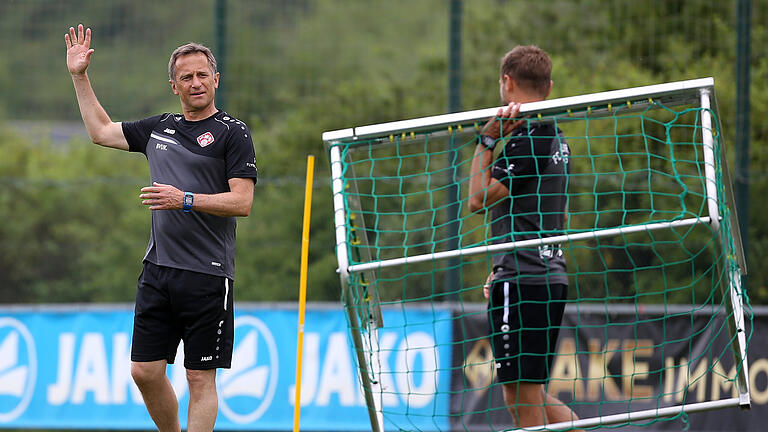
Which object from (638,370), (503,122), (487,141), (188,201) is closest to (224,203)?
(188,201)

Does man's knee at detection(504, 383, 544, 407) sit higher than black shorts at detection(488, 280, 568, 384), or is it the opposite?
black shorts at detection(488, 280, 568, 384)

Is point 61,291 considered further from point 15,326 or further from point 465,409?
point 465,409

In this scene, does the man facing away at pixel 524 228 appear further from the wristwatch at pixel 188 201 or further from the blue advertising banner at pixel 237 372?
the blue advertising banner at pixel 237 372

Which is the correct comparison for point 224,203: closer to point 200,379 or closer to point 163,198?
point 163,198

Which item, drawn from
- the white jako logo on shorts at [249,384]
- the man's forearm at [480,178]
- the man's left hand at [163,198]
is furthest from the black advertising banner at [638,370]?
the man's left hand at [163,198]

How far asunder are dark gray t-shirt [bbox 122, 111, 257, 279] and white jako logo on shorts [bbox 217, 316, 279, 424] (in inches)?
148

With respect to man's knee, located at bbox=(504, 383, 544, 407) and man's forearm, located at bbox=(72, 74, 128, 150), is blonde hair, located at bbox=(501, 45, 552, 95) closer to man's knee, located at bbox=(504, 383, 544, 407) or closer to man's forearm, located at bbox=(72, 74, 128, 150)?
man's knee, located at bbox=(504, 383, 544, 407)

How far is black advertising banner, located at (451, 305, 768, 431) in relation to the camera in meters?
7.64

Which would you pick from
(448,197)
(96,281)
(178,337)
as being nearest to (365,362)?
(178,337)

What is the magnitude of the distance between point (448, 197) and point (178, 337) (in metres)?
4.72

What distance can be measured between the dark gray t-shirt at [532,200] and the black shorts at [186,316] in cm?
131

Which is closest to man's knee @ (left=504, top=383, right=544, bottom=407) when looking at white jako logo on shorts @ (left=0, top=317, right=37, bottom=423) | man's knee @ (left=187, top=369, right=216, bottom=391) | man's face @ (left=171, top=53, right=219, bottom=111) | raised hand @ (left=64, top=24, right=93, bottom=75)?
man's knee @ (left=187, top=369, right=216, bottom=391)

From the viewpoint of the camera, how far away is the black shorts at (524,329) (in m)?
4.52

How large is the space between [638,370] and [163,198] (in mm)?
4873
